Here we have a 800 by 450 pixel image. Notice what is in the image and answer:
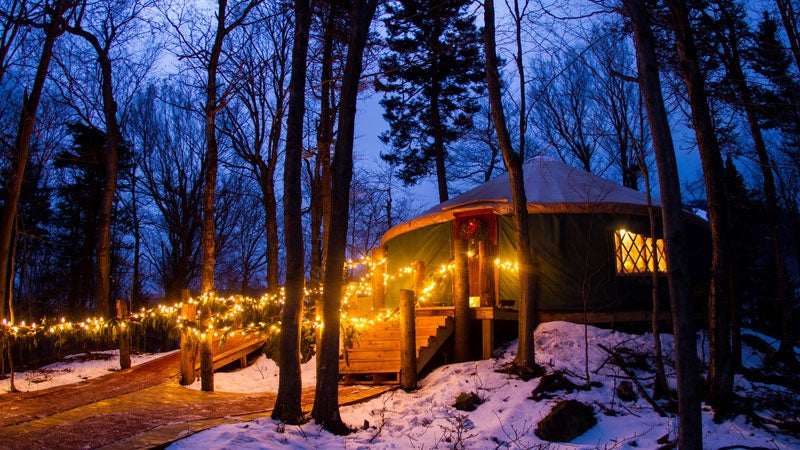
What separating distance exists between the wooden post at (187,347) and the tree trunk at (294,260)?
9.35 ft

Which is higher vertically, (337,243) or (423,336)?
(337,243)

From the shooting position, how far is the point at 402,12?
12.1m

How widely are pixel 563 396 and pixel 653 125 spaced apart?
3.10 metres

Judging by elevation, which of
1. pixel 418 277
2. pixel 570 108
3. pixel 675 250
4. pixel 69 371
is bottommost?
pixel 69 371

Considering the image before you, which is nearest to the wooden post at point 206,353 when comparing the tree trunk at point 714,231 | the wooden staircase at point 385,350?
the wooden staircase at point 385,350

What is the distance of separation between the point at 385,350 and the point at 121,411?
2941 millimetres

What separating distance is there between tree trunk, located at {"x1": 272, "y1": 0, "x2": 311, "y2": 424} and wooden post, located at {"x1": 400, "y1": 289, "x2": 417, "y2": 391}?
5.75 ft

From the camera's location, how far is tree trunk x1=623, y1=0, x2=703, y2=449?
2.87 metres

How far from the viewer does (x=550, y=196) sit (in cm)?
835

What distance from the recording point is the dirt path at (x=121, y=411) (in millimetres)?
3963

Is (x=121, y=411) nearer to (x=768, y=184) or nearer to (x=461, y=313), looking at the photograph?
(x=461, y=313)

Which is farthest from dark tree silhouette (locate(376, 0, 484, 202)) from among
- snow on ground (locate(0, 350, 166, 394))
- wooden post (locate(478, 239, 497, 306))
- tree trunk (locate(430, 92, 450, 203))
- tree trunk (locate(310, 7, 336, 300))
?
snow on ground (locate(0, 350, 166, 394))

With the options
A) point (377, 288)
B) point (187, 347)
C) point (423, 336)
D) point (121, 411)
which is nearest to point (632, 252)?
point (423, 336)

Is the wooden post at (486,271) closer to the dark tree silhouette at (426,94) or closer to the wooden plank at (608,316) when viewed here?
the wooden plank at (608,316)
